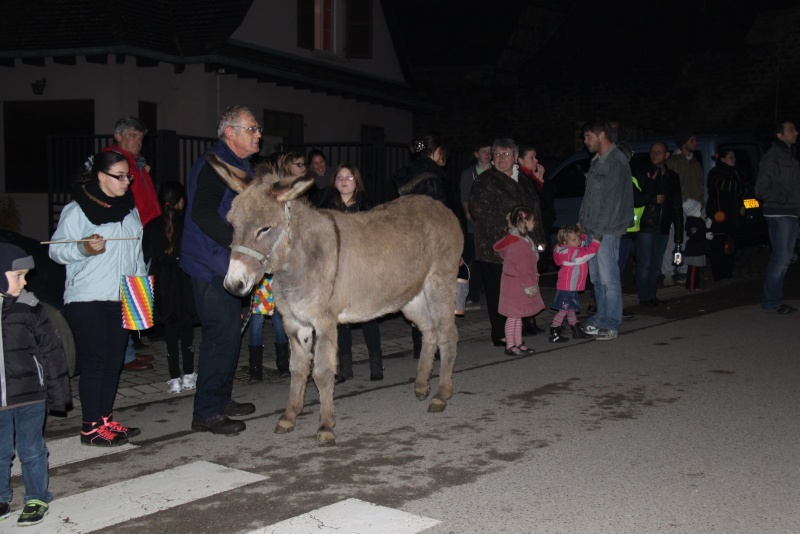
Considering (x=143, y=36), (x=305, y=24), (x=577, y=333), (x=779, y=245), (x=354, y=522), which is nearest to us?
(x=354, y=522)

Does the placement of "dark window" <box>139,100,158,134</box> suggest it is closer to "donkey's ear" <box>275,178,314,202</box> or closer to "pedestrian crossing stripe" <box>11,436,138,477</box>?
"pedestrian crossing stripe" <box>11,436,138,477</box>

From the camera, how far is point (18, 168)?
17.5 metres

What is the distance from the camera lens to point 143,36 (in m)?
16.7

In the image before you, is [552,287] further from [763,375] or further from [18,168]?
[18,168]

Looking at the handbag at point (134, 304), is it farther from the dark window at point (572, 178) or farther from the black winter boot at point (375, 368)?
the dark window at point (572, 178)

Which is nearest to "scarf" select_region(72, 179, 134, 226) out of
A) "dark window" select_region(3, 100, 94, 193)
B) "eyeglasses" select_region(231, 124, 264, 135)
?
"eyeglasses" select_region(231, 124, 264, 135)

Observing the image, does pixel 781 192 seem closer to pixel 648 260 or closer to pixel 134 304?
pixel 648 260

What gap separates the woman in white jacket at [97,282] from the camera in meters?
6.13

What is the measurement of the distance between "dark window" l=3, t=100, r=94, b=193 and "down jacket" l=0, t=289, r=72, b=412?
13101 millimetres

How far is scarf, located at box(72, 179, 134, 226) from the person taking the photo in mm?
6156

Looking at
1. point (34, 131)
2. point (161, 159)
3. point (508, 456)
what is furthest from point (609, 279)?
point (34, 131)

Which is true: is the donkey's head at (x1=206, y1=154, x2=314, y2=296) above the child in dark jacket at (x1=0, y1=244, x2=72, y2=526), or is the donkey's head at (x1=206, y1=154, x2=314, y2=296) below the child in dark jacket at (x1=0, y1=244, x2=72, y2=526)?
above

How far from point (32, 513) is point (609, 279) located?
6994mm

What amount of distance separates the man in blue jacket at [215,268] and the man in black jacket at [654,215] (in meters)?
7.02
